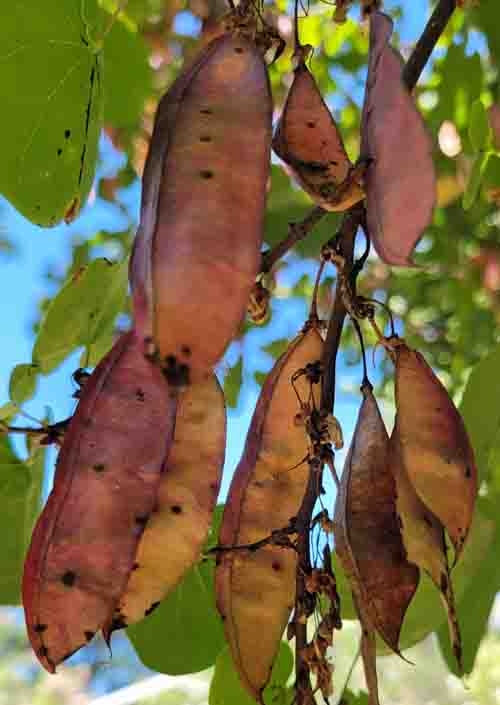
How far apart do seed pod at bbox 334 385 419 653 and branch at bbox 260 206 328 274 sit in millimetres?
172

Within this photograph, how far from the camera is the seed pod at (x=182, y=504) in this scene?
35.0 inches

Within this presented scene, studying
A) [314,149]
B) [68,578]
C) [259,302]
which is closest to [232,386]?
[259,302]

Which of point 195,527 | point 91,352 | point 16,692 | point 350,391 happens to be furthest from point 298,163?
point 16,692

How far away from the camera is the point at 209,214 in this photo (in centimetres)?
75

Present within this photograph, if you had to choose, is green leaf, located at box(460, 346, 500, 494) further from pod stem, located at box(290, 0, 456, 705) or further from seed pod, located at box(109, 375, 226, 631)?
seed pod, located at box(109, 375, 226, 631)

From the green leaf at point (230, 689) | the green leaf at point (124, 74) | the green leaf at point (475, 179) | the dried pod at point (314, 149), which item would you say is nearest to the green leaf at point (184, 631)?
the green leaf at point (230, 689)

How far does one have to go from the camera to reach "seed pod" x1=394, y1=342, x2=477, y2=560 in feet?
2.95

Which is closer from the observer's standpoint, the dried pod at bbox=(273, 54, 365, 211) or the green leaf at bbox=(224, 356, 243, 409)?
the dried pod at bbox=(273, 54, 365, 211)

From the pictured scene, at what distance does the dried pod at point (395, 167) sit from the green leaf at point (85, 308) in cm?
43

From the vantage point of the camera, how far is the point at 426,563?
2.89 feet

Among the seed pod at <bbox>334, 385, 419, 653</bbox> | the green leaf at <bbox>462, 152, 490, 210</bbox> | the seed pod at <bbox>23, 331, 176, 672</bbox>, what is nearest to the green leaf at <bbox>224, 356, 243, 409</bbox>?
the green leaf at <bbox>462, 152, 490, 210</bbox>

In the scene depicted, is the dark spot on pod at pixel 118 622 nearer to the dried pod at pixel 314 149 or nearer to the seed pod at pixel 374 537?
the seed pod at pixel 374 537

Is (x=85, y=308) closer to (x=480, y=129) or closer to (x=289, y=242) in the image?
(x=289, y=242)

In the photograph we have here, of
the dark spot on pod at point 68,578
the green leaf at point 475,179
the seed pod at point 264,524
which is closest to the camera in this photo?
the dark spot on pod at point 68,578
